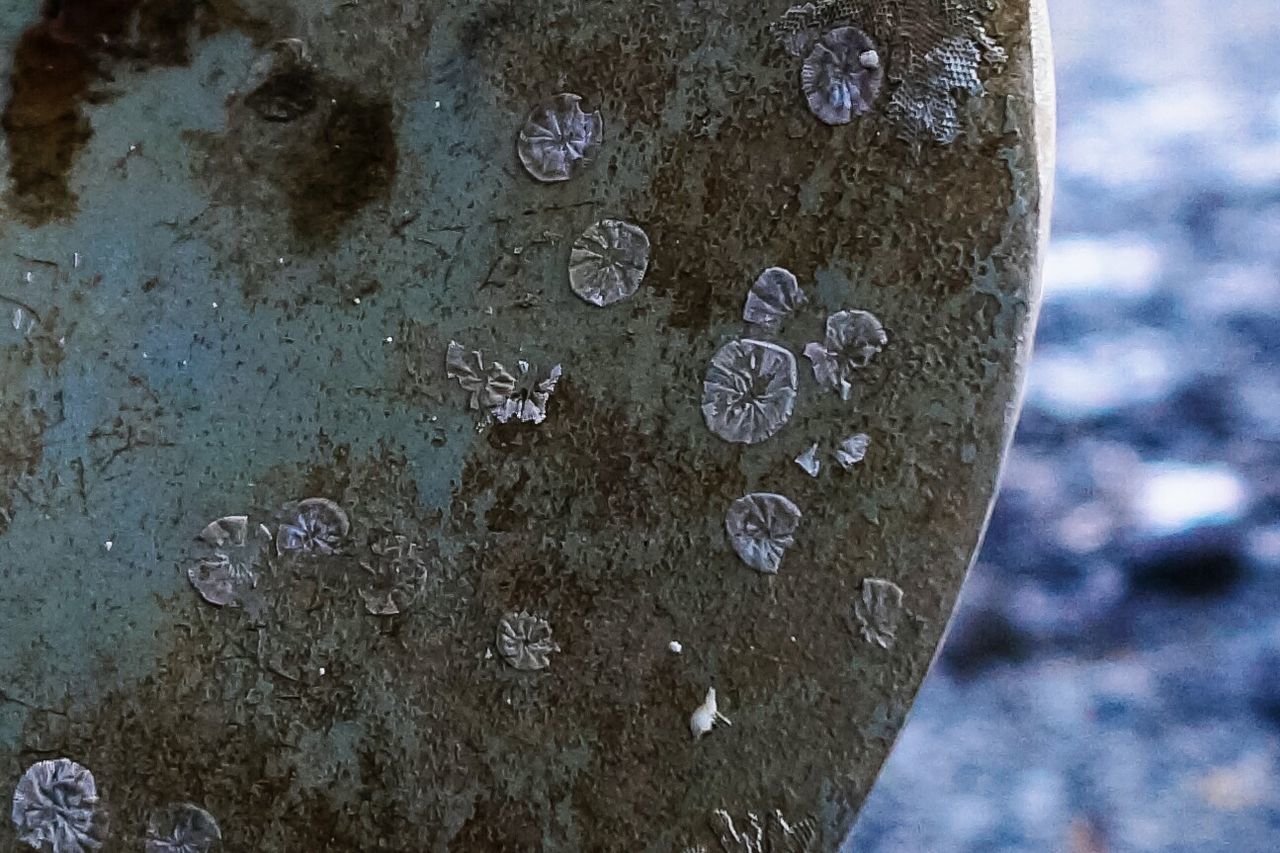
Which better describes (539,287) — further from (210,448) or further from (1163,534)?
(1163,534)

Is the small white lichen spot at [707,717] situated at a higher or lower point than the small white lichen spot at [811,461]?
lower

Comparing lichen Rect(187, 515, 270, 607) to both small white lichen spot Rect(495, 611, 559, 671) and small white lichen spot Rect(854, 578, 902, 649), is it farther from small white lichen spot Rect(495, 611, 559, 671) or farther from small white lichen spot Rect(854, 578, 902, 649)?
small white lichen spot Rect(854, 578, 902, 649)

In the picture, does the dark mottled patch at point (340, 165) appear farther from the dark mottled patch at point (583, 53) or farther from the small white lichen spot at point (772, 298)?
the small white lichen spot at point (772, 298)

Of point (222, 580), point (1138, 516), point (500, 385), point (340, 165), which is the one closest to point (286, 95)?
point (340, 165)

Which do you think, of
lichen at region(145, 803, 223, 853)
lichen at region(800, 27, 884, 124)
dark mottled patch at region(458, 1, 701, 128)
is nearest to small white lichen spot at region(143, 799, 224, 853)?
lichen at region(145, 803, 223, 853)

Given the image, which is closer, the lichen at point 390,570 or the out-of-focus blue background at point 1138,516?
the lichen at point 390,570

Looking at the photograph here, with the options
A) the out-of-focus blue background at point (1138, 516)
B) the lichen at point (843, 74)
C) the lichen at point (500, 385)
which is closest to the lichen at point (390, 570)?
the lichen at point (500, 385)
